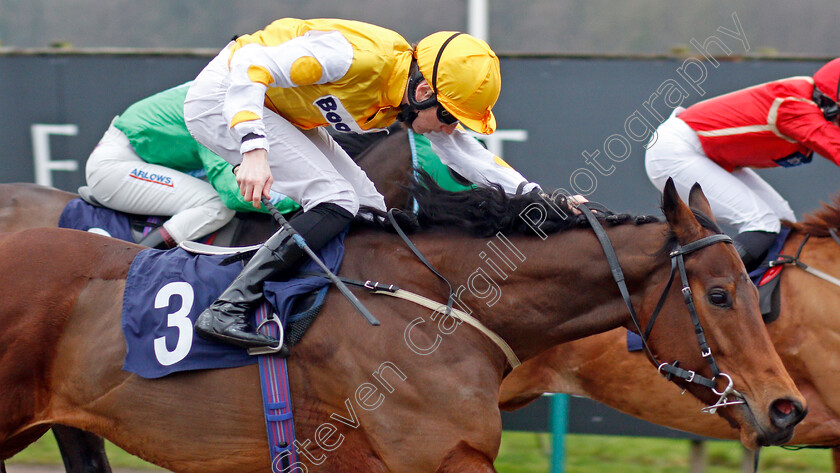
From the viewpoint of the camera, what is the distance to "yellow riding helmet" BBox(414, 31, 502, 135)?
251cm

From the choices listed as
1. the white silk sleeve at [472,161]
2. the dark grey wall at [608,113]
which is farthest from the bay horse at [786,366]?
the white silk sleeve at [472,161]

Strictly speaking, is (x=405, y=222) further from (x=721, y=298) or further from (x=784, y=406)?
(x=784, y=406)

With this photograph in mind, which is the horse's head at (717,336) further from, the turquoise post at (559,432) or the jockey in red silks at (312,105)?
the turquoise post at (559,432)

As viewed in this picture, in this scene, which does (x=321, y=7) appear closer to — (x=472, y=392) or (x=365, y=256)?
(x=365, y=256)

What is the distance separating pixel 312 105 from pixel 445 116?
1.39 feet

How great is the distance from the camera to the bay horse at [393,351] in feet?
7.66

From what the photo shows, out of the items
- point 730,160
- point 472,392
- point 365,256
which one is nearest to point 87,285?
point 365,256

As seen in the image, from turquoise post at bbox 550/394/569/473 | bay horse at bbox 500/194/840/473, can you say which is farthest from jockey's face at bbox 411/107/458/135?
turquoise post at bbox 550/394/569/473

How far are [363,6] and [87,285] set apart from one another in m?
3.11

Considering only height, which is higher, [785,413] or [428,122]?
[428,122]

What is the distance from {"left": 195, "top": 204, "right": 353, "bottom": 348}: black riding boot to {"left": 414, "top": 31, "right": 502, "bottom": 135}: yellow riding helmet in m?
0.48

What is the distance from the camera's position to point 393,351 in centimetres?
242

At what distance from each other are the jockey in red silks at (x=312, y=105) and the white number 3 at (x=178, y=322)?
95 millimetres

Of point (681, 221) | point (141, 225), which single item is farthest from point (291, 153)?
point (141, 225)
